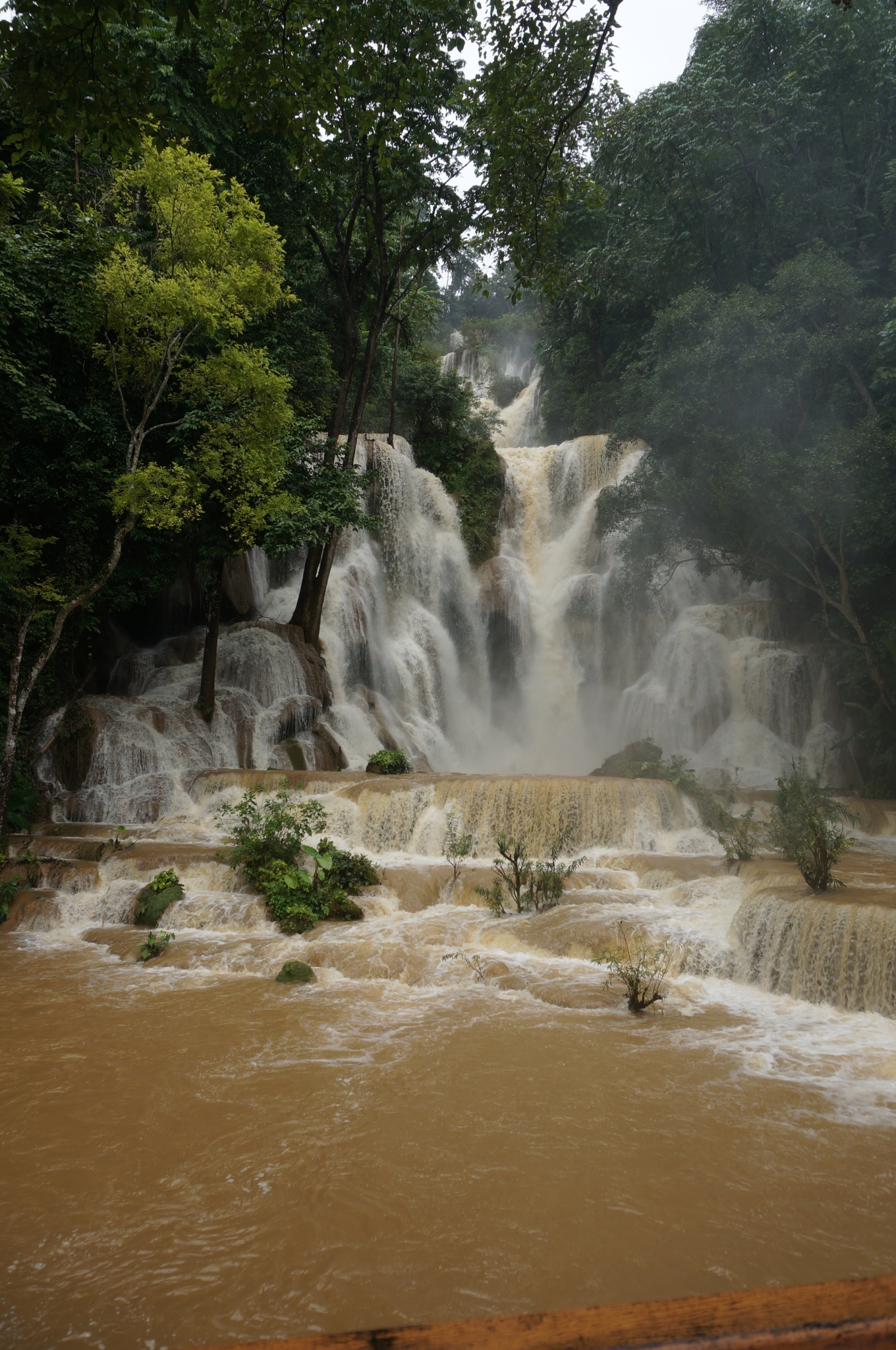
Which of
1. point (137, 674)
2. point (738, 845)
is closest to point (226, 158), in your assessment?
point (137, 674)

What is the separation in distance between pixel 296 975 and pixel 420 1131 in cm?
306

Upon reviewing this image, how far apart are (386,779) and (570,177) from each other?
8965mm

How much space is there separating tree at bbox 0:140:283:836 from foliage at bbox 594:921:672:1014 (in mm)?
8708

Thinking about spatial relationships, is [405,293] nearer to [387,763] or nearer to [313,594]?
[313,594]

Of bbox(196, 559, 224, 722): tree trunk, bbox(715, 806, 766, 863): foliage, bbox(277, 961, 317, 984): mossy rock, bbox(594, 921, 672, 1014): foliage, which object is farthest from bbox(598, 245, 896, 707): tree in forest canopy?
bbox(277, 961, 317, 984): mossy rock

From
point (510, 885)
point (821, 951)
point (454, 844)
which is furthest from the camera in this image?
point (454, 844)

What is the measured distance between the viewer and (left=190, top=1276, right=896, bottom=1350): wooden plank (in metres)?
0.99

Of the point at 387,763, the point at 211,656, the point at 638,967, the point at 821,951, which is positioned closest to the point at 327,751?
the point at 387,763

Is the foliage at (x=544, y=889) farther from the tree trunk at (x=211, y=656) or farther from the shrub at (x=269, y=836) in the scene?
the tree trunk at (x=211, y=656)

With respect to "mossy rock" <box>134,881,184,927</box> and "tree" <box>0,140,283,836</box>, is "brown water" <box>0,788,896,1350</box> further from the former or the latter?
"tree" <box>0,140,283,836</box>

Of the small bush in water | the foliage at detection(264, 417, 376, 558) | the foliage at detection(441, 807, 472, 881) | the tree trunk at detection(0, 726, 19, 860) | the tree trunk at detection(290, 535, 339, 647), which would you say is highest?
the foliage at detection(264, 417, 376, 558)

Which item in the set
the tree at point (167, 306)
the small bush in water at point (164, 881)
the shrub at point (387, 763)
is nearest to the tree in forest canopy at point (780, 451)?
the shrub at point (387, 763)

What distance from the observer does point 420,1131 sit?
4.09 metres

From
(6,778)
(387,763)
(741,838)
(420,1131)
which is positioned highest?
(387,763)
